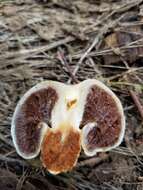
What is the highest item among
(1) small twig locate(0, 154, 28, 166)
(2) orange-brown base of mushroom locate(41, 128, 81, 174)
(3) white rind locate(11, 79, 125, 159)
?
(3) white rind locate(11, 79, 125, 159)

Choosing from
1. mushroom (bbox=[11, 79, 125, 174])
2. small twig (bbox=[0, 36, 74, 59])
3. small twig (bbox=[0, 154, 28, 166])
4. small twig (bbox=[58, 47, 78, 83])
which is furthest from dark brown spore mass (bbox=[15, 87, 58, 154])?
small twig (bbox=[0, 36, 74, 59])

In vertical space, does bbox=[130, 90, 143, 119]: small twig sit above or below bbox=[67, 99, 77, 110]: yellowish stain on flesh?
below

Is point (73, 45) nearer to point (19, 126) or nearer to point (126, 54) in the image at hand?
point (126, 54)

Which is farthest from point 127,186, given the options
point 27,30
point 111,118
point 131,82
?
point 27,30

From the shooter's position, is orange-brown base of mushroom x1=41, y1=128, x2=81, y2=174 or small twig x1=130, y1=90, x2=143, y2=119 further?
small twig x1=130, y1=90, x2=143, y2=119

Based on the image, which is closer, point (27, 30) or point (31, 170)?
point (31, 170)

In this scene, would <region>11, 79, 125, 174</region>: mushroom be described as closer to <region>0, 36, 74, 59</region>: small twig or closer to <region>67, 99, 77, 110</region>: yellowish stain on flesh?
<region>67, 99, 77, 110</region>: yellowish stain on flesh

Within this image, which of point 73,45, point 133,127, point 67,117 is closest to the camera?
point 67,117

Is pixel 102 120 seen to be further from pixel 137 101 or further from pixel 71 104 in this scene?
pixel 137 101
